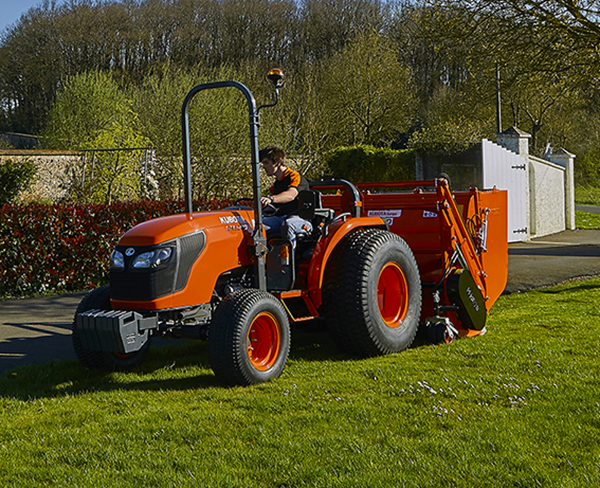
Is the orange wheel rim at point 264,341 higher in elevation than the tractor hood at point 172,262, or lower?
lower

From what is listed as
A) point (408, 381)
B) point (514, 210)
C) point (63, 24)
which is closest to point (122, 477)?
point (408, 381)

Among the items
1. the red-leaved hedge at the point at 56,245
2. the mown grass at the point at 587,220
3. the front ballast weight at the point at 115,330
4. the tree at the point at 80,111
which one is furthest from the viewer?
the tree at the point at 80,111

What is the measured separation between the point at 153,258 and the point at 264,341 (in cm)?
108

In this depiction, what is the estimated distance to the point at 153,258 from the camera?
5121 mm

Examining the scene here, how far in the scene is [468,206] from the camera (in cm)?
745

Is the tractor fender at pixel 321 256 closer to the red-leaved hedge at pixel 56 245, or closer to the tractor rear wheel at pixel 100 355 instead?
the tractor rear wheel at pixel 100 355

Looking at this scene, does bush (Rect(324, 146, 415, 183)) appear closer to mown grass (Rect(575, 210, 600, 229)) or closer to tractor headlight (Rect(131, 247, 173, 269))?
mown grass (Rect(575, 210, 600, 229))

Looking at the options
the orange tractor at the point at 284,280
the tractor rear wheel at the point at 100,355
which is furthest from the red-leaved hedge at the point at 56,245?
the tractor rear wheel at the point at 100,355

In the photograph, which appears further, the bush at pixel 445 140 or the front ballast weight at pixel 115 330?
the bush at pixel 445 140

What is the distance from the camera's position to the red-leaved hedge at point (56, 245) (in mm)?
10273

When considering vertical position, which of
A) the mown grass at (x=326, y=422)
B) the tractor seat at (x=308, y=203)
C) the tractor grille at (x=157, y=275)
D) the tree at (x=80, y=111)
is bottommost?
the mown grass at (x=326, y=422)

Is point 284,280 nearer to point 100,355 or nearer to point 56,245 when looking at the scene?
point 100,355

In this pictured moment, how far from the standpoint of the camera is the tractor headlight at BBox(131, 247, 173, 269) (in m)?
5.11

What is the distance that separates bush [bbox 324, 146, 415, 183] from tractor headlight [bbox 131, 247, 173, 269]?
15.3 meters
